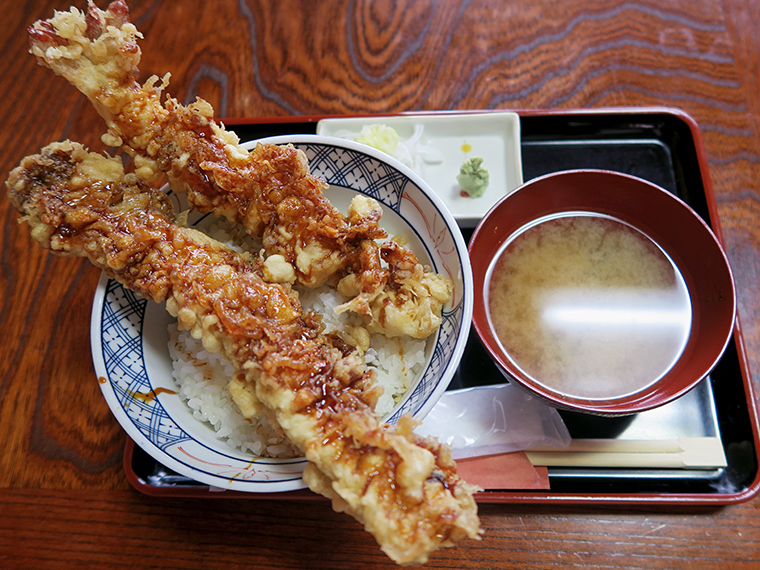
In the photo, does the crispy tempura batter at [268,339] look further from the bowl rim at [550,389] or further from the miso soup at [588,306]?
the miso soup at [588,306]

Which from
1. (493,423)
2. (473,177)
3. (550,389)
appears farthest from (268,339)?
(473,177)

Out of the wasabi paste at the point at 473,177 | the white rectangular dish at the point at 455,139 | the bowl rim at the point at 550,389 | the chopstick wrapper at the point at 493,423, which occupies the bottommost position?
the chopstick wrapper at the point at 493,423

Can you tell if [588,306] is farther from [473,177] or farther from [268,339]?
[268,339]

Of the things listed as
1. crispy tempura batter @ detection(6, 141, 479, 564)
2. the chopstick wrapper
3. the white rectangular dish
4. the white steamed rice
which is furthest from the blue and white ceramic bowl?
the white rectangular dish

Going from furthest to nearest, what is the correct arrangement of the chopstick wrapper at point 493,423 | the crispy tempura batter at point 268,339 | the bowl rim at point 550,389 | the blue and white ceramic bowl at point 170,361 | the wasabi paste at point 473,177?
the wasabi paste at point 473,177 → the chopstick wrapper at point 493,423 → the bowl rim at point 550,389 → the blue and white ceramic bowl at point 170,361 → the crispy tempura batter at point 268,339

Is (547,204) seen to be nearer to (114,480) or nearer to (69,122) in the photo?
(114,480)

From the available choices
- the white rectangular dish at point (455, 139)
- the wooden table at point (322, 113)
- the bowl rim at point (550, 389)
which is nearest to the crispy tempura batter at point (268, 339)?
the bowl rim at point (550, 389)
